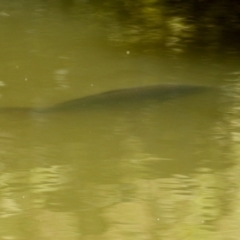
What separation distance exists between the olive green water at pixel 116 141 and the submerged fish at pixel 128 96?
0.04m

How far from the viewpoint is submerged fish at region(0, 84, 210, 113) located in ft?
8.81

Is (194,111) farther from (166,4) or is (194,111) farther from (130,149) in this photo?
(166,4)

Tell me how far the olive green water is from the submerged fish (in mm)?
42

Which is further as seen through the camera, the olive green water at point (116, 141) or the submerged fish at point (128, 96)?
the submerged fish at point (128, 96)

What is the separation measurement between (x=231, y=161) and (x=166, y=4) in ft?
8.97

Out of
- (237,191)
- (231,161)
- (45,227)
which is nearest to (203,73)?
(231,161)

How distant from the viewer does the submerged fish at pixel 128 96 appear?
2686mm

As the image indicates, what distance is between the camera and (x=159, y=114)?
2.67 metres

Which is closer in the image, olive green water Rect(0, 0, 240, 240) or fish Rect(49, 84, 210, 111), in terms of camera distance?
olive green water Rect(0, 0, 240, 240)

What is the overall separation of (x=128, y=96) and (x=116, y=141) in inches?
17.9

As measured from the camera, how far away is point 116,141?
2.43 m

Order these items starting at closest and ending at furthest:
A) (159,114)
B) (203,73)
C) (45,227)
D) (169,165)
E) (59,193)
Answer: (45,227) < (59,193) < (169,165) < (159,114) < (203,73)

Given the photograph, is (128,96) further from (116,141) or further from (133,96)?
(116,141)

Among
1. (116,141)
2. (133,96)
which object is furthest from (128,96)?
(116,141)
